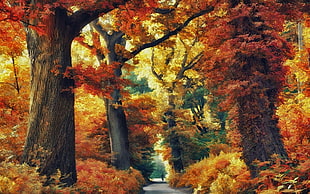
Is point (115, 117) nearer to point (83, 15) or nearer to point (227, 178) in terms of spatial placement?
point (227, 178)

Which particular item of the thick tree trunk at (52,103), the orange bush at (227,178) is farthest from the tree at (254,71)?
the thick tree trunk at (52,103)

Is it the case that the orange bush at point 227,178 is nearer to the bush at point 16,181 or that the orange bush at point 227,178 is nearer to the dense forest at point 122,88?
the dense forest at point 122,88

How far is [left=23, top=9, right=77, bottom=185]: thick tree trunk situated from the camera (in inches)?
333

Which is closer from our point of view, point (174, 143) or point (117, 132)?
point (117, 132)

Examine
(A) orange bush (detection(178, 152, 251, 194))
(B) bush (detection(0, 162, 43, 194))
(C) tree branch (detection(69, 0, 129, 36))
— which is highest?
(C) tree branch (detection(69, 0, 129, 36))

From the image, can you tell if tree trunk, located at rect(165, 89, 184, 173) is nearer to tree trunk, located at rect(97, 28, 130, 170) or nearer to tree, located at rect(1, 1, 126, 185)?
tree trunk, located at rect(97, 28, 130, 170)

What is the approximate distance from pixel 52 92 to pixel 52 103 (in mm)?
269

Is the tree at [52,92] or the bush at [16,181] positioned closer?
the bush at [16,181]

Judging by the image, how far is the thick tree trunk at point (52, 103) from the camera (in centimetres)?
846

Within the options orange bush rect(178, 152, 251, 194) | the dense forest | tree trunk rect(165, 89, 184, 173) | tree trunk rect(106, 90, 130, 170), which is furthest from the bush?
tree trunk rect(165, 89, 184, 173)

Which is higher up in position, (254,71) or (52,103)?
(254,71)

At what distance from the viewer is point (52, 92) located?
28.6 ft

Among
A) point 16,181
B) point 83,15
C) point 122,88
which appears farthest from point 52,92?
point 122,88

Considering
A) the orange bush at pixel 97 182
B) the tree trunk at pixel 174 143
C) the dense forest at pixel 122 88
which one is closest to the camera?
the dense forest at pixel 122 88
